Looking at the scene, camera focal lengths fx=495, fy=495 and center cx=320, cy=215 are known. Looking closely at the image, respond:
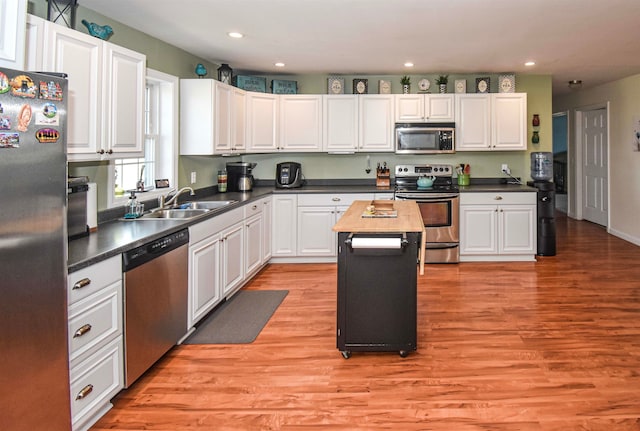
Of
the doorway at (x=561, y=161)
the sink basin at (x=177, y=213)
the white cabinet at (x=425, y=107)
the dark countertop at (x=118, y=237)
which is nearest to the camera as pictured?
the dark countertop at (x=118, y=237)

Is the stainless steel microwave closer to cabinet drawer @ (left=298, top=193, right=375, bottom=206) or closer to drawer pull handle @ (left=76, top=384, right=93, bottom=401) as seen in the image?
cabinet drawer @ (left=298, top=193, right=375, bottom=206)

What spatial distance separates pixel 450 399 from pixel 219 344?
5.22ft

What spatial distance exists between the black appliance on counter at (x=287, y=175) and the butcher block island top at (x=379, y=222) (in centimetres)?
230

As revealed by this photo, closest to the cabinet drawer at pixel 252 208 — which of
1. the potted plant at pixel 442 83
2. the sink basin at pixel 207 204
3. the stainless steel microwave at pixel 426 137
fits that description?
the sink basin at pixel 207 204

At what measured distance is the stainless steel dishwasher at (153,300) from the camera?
2594mm

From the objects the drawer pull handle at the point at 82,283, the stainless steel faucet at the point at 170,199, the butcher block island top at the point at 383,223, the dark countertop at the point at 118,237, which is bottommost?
the drawer pull handle at the point at 82,283

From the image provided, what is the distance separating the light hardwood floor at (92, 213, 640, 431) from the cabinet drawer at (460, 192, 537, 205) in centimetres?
149

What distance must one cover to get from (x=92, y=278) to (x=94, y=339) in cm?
29

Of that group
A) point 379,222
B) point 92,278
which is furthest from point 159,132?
point 92,278

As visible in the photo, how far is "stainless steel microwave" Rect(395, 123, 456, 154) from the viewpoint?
6023 mm

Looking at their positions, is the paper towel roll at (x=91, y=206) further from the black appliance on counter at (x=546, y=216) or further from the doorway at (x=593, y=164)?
the doorway at (x=593, y=164)

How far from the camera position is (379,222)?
319 cm

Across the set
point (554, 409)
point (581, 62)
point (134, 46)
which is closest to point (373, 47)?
point (134, 46)

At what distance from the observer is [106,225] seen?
325 centimetres
